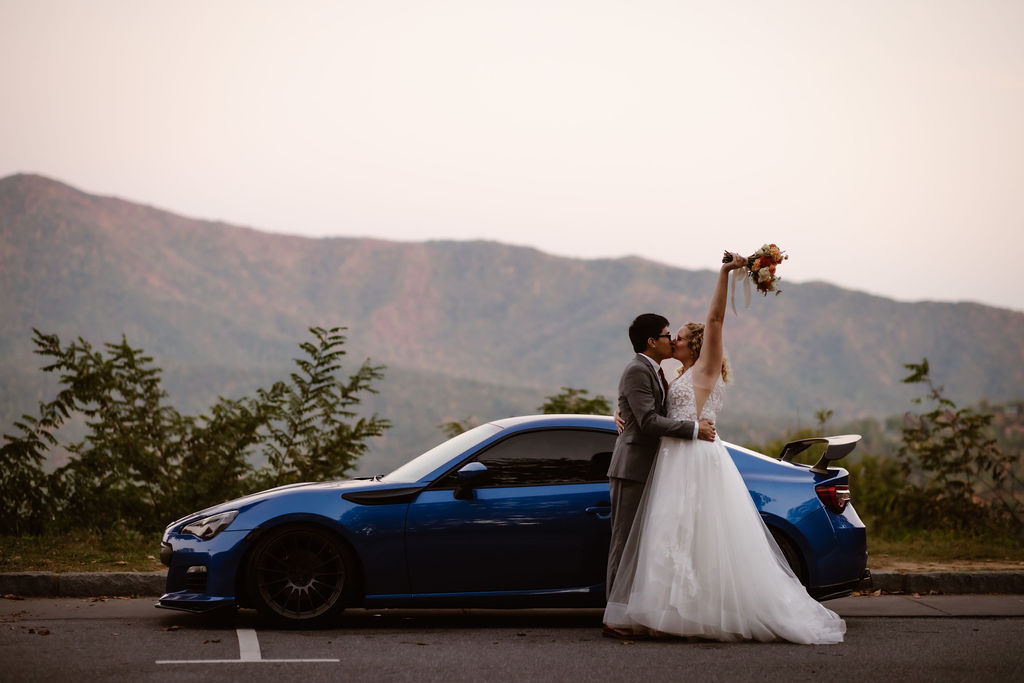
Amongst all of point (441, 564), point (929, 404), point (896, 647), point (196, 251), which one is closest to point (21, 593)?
point (441, 564)

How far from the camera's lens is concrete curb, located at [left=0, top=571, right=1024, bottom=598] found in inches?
362

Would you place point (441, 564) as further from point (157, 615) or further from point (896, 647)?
point (896, 647)

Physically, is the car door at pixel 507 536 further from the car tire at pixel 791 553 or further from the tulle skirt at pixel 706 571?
the car tire at pixel 791 553

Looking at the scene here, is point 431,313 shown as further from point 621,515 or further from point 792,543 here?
point 621,515

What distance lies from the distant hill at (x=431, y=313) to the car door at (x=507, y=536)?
86.1m

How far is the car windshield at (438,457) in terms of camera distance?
26.0 feet

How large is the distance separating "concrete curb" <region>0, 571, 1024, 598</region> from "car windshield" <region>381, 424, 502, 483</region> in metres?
2.50

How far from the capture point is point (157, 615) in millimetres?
8219

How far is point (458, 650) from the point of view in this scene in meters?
6.89

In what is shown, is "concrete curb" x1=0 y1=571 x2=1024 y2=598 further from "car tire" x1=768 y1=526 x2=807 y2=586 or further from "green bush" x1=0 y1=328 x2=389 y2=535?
"green bush" x1=0 y1=328 x2=389 y2=535

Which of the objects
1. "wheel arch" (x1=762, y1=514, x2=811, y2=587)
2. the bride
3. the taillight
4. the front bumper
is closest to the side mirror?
the bride

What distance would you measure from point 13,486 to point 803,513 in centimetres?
904

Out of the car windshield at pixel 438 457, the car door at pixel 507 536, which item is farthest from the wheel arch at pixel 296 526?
the car windshield at pixel 438 457

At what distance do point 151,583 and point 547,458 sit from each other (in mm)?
3704
